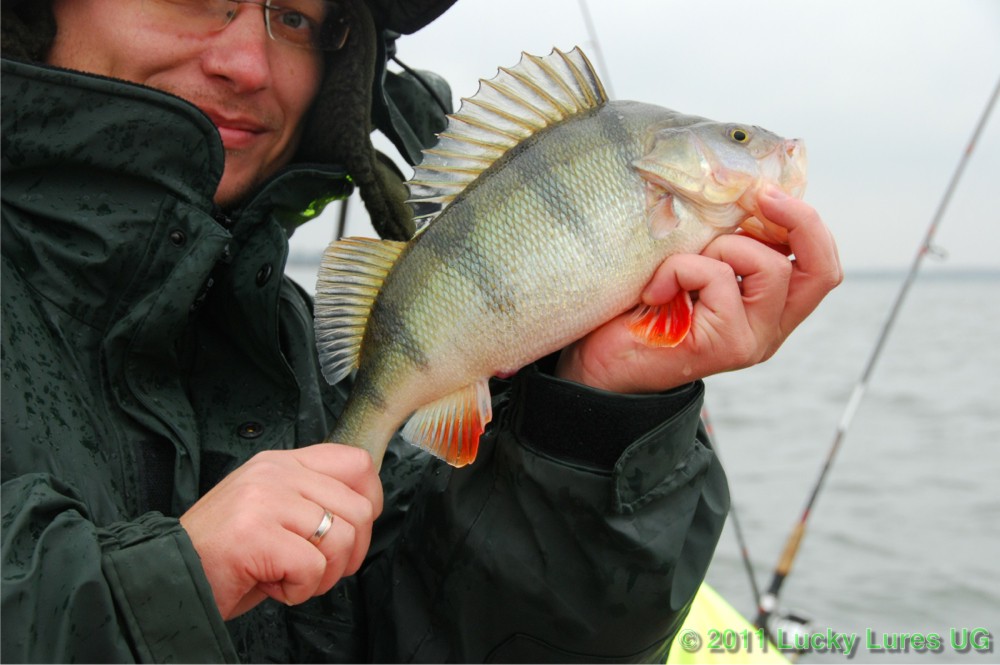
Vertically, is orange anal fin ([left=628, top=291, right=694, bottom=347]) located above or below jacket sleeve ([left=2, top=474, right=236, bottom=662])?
above

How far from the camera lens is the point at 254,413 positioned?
1.87 meters

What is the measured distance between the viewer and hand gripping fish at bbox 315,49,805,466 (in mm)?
1448

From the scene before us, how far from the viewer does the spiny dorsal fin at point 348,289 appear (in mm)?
1561

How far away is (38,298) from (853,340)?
2084cm

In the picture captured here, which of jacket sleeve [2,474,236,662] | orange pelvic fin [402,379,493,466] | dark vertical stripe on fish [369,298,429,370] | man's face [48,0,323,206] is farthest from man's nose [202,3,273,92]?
jacket sleeve [2,474,236,662]

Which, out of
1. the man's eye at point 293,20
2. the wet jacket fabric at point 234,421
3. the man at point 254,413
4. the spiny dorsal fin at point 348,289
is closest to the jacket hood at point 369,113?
the man at point 254,413

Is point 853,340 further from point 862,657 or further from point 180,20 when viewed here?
point 180,20

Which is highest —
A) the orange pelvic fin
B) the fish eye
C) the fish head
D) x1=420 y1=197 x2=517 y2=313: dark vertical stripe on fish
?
the fish eye

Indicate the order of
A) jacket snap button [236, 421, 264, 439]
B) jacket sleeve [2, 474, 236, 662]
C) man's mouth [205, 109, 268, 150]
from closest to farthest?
jacket sleeve [2, 474, 236, 662] → jacket snap button [236, 421, 264, 439] → man's mouth [205, 109, 268, 150]

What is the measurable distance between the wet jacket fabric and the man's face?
19 cm

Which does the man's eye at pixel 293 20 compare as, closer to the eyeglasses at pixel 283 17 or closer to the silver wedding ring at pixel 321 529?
the eyeglasses at pixel 283 17

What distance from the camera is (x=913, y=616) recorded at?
17.7 feet

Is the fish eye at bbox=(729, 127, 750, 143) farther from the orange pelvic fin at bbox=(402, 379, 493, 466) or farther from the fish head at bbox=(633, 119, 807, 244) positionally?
the orange pelvic fin at bbox=(402, 379, 493, 466)

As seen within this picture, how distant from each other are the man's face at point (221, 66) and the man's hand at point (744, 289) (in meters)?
0.97
